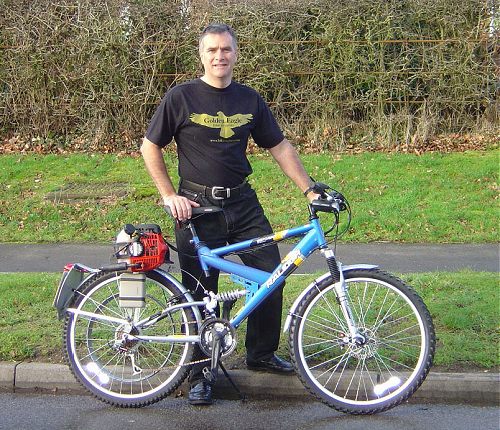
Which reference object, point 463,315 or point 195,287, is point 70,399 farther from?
point 463,315

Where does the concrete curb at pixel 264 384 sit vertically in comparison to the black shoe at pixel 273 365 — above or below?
below

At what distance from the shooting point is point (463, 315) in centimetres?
555

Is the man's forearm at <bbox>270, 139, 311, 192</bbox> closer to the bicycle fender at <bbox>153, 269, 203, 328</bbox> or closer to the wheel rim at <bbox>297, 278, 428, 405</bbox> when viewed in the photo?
the wheel rim at <bbox>297, 278, 428, 405</bbox>

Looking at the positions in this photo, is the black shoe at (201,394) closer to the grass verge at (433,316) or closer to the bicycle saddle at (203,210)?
the grass verge at (433,316)

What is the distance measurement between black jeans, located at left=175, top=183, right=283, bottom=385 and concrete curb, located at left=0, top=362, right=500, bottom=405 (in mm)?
172

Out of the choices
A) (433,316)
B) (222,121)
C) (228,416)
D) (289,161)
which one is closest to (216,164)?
(222,121)

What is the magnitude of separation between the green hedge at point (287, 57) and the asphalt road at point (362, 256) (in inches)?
174

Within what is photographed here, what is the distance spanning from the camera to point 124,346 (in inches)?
181

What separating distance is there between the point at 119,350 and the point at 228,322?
28.0 inches

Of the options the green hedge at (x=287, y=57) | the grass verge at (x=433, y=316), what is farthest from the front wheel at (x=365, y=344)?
the green hedge at (x=287, y=57)

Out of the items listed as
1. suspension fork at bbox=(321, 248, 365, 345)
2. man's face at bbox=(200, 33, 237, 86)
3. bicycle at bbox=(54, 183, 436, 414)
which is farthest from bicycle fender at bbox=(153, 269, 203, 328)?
man's face at bbox=(200, 33, 237, 86)

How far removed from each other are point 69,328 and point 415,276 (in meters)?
3.31

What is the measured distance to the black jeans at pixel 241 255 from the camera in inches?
183

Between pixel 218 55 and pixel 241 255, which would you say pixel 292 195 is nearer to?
pixel 241 255
